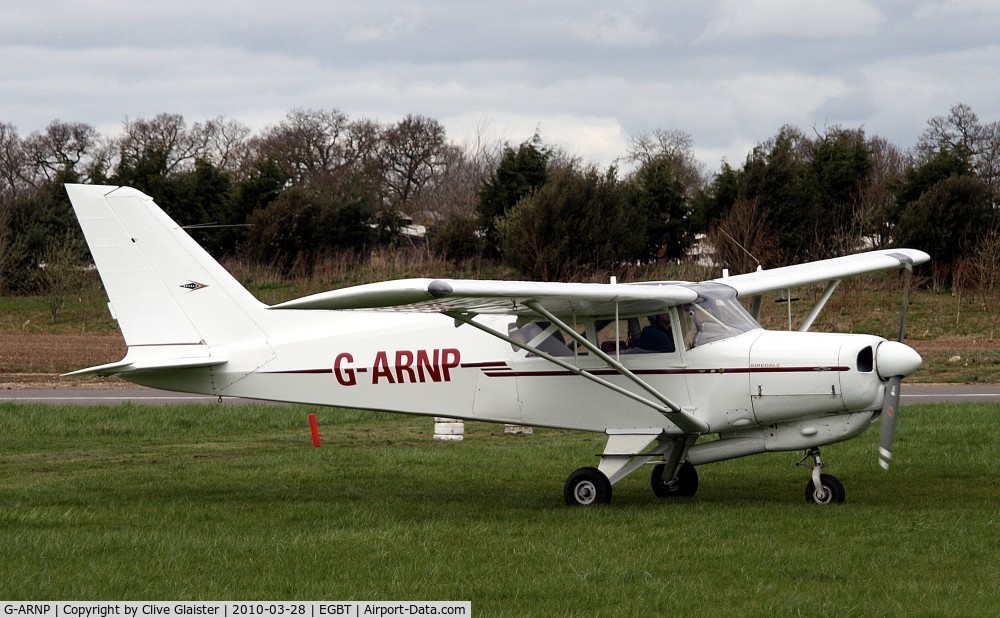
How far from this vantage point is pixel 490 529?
9.98 meters

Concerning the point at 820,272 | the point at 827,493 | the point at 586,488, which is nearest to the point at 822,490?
the point at 827,493

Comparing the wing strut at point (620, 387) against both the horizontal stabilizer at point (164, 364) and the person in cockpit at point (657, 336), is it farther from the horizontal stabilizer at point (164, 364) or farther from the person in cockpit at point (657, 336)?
the horizontal stabilizer at point (164, 364)

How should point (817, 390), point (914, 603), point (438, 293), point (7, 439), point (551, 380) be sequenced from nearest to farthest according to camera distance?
point (914, 603) < point (438, 293) < point (817, 390) < point (551, 380) < point (7, 439)

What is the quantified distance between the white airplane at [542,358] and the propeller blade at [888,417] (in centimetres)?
2

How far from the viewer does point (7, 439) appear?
1694cm

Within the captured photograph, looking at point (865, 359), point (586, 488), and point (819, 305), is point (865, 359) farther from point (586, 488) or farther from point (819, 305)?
point (819, 305)

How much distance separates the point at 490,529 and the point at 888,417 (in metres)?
3.82

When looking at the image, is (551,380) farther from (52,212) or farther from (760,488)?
(52,212)

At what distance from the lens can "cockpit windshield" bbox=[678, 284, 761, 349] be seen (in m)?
11.6

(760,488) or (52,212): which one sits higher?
(52,212)

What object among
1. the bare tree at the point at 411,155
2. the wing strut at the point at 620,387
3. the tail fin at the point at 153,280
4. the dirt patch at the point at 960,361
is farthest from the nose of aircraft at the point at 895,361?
the bare tree at the point at 411,155

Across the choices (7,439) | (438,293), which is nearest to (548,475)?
(438,293)

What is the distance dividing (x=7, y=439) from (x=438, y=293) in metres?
10.2

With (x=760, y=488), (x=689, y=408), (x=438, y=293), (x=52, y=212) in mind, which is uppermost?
(x=52, y=212)
